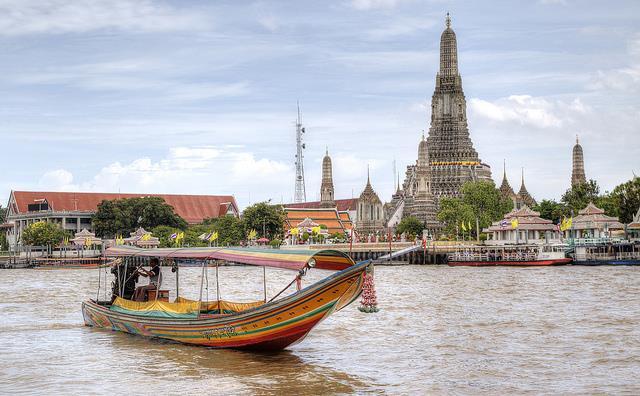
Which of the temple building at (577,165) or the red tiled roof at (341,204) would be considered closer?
the temple building at (577,165)

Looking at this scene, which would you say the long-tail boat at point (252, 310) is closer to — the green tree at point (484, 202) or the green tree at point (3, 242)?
the green tree at point (484, 202)

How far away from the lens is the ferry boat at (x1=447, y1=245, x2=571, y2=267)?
70875 millimetres

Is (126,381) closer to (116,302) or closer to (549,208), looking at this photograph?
(116,302)

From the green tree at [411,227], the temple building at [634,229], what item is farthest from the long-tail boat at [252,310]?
the green tree at [411,227]

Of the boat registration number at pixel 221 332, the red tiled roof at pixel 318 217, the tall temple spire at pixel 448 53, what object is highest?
the tall temple spire at pixel 448 53

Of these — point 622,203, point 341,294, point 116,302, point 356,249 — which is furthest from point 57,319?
point 622,203

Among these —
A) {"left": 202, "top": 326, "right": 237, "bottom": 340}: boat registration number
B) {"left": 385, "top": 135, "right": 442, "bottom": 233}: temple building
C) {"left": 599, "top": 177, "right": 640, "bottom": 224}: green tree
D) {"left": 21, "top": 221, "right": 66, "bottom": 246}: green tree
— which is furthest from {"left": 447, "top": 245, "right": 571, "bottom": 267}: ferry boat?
{"left": 202, "top": 326, "right": 237, "bottom": 340}: boat registration number

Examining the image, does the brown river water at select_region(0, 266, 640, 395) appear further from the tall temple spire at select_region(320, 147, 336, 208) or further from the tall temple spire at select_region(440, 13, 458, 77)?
the tall temple spire at select_region(320, 147, 336, 208)

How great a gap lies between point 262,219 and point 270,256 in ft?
253

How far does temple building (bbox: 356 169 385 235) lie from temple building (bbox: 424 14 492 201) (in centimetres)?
874

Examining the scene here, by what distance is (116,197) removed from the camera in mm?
121938

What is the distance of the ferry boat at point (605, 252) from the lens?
69213 mm

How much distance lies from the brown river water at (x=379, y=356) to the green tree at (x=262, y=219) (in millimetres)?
62293

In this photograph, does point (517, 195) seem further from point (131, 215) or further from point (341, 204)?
point (131, 215)
